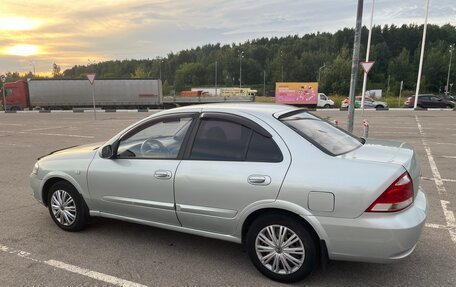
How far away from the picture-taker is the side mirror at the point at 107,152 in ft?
13.9

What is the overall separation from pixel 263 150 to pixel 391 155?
46.9 inches

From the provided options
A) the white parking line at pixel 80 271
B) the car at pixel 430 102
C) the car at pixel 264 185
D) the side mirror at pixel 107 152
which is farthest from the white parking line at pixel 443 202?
the car at pixel 430 102

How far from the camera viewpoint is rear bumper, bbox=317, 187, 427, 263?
3010 millimetres

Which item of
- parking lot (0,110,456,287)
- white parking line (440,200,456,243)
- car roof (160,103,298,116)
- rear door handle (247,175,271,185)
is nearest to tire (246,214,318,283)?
parking lot (0,110,456,287)

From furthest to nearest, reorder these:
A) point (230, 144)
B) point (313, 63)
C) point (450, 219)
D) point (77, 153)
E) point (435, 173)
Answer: point (313, 63), point (435, 173), point (450, 219), point (77, 153), point (230, 144)

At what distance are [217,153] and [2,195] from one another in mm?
4657

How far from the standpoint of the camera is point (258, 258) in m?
3.51

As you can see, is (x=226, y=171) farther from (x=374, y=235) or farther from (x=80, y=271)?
(x=80, y=271)

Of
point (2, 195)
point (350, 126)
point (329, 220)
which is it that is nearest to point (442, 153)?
point (350, 126)

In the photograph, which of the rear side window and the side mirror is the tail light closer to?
the rear side window

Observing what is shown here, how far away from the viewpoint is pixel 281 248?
3381 millimetres

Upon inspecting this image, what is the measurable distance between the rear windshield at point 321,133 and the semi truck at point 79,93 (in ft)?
128

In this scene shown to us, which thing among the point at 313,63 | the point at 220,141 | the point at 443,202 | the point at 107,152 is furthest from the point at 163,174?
the point at 313,63

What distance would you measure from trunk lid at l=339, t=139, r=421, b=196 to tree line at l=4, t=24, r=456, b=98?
83.0 m
